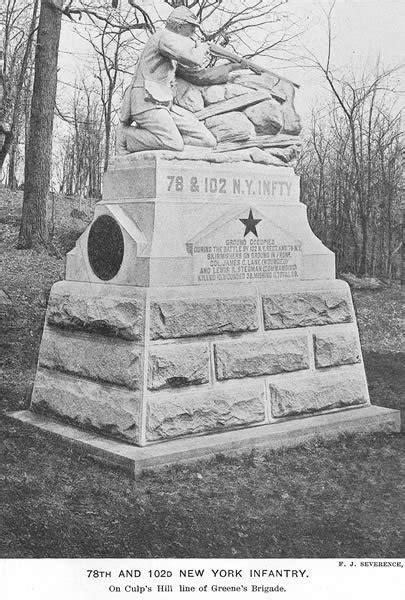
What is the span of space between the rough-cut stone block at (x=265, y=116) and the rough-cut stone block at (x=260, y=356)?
65.3 inches

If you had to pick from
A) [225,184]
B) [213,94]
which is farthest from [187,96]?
[225,184]

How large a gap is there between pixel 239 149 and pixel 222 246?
863 millimetres

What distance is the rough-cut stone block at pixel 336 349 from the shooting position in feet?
21.4

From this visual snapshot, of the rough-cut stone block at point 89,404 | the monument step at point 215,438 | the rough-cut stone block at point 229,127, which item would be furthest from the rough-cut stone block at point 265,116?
the rough-cut stone block at point 89,404

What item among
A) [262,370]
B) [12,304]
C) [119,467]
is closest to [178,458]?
[119,467]

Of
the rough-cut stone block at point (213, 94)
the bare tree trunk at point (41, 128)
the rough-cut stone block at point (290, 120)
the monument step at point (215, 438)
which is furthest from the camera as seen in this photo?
the bare tree trunk at point (41, 128)

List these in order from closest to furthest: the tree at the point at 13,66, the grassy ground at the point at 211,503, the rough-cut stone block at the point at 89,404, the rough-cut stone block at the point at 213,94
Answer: the grassy ground at the point at 211,503 → the rough-cut stone block at the point at 89,404 → the rough-cut stone block at the point at 213,94 → the tree at the point at 13,66

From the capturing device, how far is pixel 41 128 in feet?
41.7

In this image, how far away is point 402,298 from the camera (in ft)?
42.4

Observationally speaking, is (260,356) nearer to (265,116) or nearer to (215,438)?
(215,438)

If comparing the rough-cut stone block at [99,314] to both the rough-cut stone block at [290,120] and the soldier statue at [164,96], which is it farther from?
the rough-cut stone block at [290,120]

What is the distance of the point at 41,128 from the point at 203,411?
8010 mm

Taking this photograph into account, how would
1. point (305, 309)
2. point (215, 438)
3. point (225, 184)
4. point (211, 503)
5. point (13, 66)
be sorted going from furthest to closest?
point (13, 66)
point (305, 309)
point (225, 184)
point (215, 438)
point (211, 503)

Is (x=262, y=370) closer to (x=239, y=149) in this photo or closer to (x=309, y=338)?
(x=309, y=338)
